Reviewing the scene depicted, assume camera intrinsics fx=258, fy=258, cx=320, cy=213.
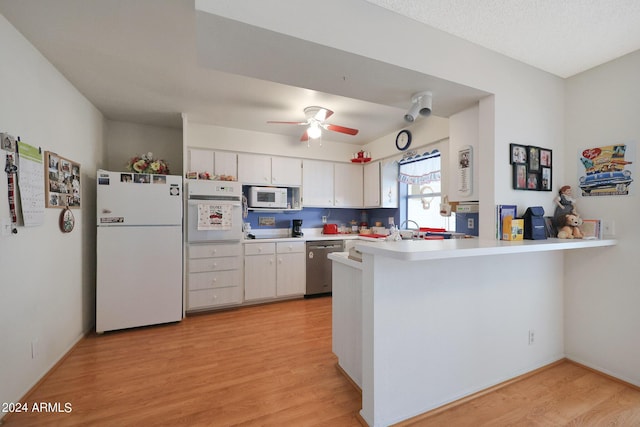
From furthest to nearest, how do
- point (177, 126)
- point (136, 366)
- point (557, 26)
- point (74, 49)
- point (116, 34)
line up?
1. point (177, 126)
2. point (136, 366)
3. point (74, 49)
4. point (116, 34)
5. point (557, 26)

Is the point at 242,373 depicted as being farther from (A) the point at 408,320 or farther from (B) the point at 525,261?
(B) the point at 525,261

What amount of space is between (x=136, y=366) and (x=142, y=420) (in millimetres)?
750

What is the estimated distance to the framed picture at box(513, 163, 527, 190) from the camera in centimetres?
199

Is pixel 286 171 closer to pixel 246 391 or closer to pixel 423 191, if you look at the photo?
pixel 423 191

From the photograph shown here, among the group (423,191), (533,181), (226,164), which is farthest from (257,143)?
(533,181)

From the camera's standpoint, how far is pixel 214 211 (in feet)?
10.8

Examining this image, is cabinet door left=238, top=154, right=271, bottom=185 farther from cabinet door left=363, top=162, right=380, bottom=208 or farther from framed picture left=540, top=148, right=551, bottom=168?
framed picture left=540, top=148, right=551, bottom=168

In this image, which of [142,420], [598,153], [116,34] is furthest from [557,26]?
[142,420]

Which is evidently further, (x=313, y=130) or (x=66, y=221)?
(x=313, y=130)

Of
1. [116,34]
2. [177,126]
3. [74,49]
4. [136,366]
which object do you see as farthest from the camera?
[177,126]

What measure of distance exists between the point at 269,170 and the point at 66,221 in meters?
2.35

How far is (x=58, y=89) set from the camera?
2260 mm

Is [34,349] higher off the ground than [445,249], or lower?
lower

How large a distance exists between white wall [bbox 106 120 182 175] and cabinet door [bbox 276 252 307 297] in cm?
206
